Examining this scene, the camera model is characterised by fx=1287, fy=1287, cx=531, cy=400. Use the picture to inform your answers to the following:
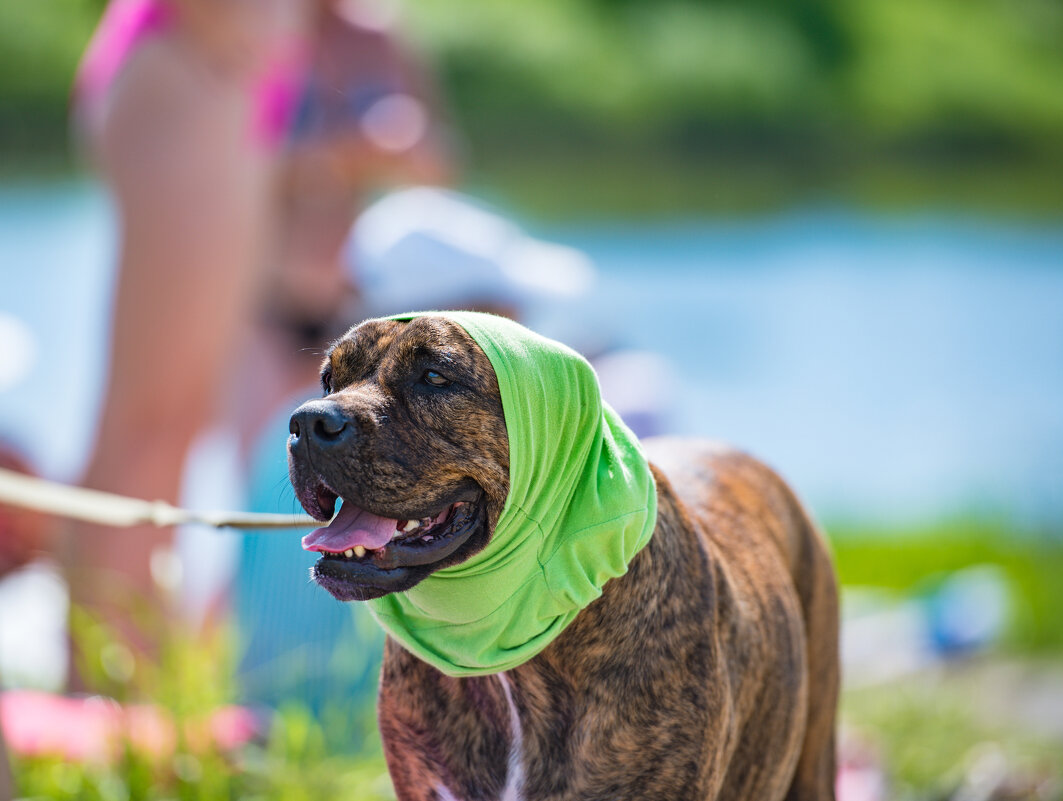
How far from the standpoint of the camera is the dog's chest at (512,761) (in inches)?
57.9

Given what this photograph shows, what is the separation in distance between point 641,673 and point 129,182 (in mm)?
2661

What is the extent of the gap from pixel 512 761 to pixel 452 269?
221 centimetres

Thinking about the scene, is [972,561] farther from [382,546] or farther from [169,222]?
[382,546]

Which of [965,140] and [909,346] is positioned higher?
[965,140]

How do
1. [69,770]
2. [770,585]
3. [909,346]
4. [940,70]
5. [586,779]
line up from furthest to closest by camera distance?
[940,70] < [909,346] < [69,770] < [770,585] < [586,779]

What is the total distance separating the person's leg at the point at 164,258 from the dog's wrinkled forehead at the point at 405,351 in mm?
2207

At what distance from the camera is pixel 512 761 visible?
4.89ft

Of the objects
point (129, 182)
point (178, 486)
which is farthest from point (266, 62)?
point (178, 486)

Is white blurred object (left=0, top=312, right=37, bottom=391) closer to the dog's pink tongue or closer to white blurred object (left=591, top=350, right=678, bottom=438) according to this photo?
white blurred object (left=591, top=350, right=678, bottom=438)

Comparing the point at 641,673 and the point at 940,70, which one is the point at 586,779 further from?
the point at 940,70

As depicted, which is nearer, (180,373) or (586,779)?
(586,779)

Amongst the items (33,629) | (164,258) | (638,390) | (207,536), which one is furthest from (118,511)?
(207,536)

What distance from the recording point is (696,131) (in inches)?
637

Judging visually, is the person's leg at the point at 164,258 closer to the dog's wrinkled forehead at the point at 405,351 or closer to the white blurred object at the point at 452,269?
the white blurred object at the point at 452,269
